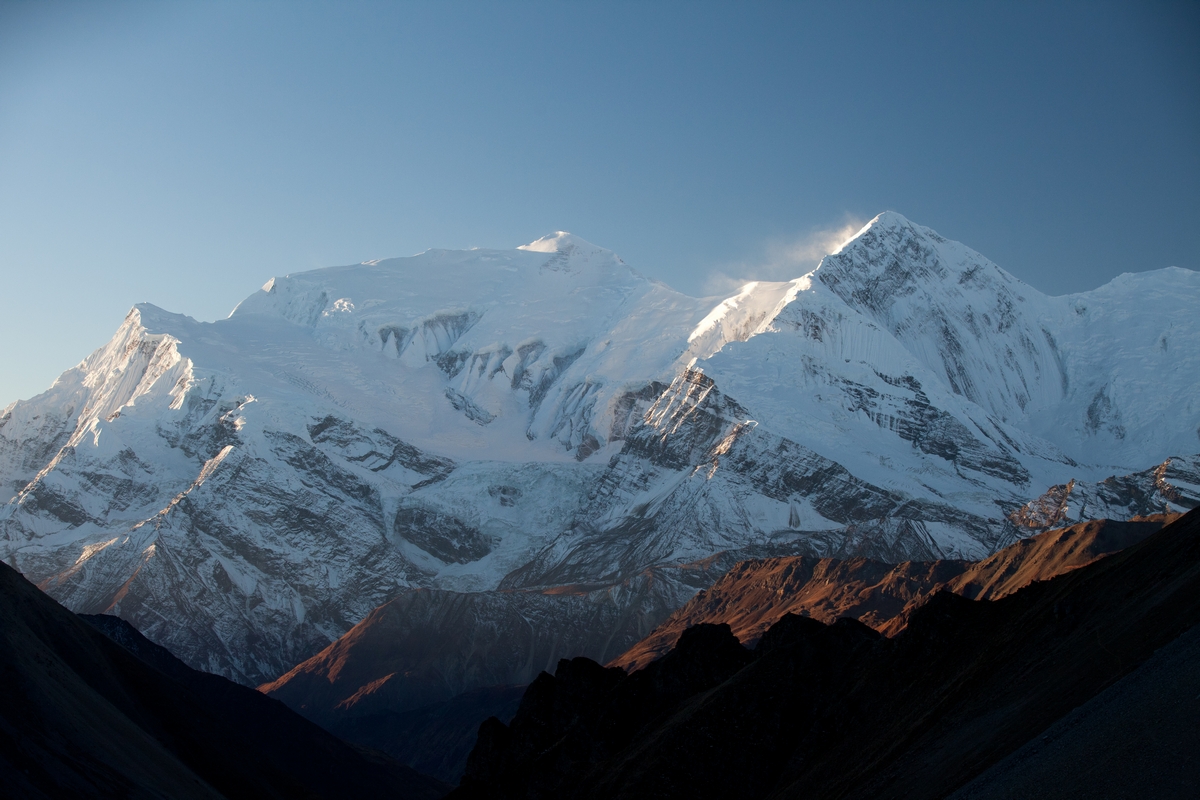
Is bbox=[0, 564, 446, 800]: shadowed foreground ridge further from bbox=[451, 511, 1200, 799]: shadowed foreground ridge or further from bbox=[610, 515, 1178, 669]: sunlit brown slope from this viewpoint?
bbox=[610, 515, 1178, 669]: sunlit brown slope

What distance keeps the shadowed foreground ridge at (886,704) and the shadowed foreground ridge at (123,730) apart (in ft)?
72.6

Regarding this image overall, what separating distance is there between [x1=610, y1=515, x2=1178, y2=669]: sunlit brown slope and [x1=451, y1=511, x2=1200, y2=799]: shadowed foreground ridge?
2564 inches

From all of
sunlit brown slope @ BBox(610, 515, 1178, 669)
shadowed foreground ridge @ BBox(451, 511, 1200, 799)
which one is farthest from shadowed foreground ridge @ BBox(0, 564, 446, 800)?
sunlit brown slope @ BBox(610, 515, 1178, 669)

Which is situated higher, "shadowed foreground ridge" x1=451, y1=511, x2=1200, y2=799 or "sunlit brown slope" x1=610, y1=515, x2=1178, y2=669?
"sunlit brown slope" x1=610, y1=515, x2=1178, y2=669

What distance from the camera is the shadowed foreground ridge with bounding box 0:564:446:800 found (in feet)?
220

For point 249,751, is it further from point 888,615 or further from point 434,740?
point 888,615

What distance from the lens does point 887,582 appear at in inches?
6919

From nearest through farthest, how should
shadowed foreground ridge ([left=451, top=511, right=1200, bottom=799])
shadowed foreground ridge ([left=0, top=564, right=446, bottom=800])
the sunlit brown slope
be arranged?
1. shadowed foreground ridge ([left=451, top=511, right=1200, bottom=799])
2. shadowed foreground ridge ([left=0, top=564, right=446, bottom=800])
3. the sunlit brown slope

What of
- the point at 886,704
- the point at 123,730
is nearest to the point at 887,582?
the point at 886,704

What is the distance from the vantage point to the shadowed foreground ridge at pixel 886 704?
38.3 meters

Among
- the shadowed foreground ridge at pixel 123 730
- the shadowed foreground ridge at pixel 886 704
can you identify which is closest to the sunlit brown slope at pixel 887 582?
the shadowed foreground ridge at pixel 123 730

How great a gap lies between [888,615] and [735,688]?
106461 mm

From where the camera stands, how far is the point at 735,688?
64.6 m

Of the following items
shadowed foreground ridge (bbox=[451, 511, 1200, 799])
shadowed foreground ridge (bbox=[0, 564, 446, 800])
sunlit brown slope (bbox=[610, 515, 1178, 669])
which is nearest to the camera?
shadowed foreground ridge (bbox=[451, 511, 1200, 799])
